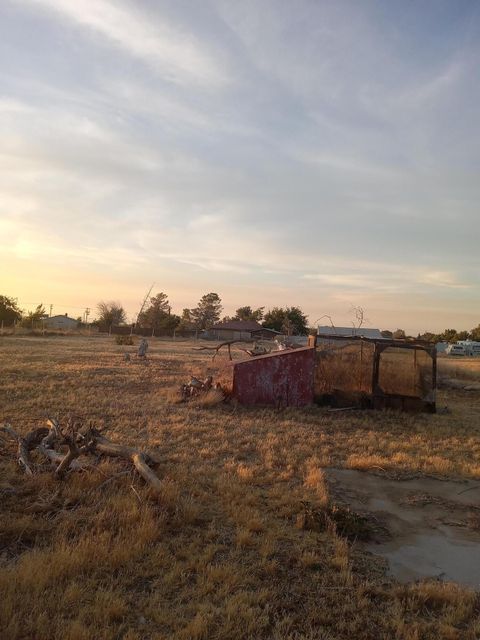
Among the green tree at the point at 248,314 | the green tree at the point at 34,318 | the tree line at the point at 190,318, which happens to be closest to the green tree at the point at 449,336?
the tree line at the point at 190,318

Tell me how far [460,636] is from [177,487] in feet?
10.9

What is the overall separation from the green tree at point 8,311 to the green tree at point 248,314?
44235 mm

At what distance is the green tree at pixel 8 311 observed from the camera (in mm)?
61844

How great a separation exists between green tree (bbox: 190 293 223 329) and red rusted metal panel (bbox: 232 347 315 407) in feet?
278

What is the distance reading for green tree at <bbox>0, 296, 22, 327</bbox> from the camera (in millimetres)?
61844

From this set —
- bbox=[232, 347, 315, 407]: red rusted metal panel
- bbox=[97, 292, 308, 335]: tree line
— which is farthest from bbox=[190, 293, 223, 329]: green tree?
bbox=[232, 347, 315, 407]: red rusted metal panel

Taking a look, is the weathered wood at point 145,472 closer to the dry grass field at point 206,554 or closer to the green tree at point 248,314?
the dry grass field at point 206,554

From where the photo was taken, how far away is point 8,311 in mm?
62750

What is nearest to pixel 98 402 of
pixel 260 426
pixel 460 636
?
pixel 260 426

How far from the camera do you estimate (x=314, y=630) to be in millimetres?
3393

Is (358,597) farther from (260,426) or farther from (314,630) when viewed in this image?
(260,426)

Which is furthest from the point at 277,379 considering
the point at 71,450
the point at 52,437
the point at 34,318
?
the point at 34,318

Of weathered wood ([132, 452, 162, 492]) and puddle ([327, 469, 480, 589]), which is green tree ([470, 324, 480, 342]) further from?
weathered wood ([132, 452, 162, 492])

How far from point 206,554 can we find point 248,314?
312 feet
